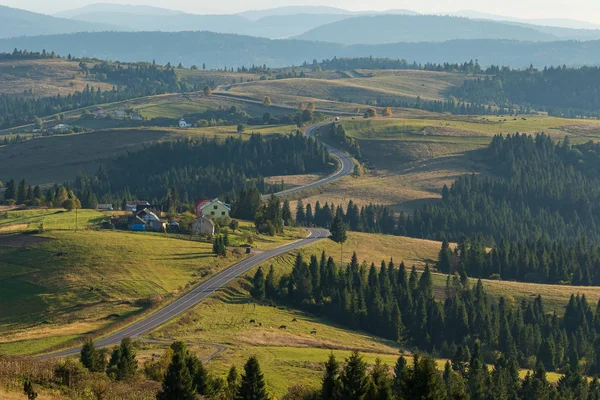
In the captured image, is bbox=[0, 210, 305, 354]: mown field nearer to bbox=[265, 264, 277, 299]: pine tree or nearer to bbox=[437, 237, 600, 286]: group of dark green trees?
bbox=[265, 264, 277, 299]: pine tree

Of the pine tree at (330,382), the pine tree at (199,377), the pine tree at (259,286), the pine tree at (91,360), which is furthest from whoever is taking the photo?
the pine tree at (259,286)

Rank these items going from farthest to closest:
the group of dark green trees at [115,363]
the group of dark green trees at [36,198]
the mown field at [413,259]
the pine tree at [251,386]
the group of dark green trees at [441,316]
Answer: the group of dark green trees at [36,198] → the mown field at [413,259] → the group of dark green trees at [441,316] → the group of dark green trees at [115,363] → the pine tree at [251,386]

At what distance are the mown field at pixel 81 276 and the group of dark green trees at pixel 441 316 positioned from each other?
1256cm

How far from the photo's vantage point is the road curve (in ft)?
320

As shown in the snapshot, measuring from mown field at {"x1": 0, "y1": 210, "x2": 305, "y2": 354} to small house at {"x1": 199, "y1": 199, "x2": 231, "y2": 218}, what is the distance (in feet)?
64.5

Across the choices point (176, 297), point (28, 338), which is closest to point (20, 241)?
point (176, 297)

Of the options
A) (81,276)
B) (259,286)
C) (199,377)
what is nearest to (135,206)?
(259,286)

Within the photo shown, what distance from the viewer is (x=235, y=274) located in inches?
5027

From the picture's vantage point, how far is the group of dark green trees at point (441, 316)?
399 ft

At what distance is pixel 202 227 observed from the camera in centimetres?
15012

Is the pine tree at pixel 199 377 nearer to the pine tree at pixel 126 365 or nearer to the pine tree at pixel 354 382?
the pine tree at pixel 126 365

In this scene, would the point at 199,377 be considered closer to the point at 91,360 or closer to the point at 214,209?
the point at 91,360

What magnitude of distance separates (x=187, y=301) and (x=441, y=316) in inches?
1391

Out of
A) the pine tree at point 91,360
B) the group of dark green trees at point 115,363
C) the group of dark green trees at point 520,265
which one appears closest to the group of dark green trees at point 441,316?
the group of dark green trees at point 520,265
